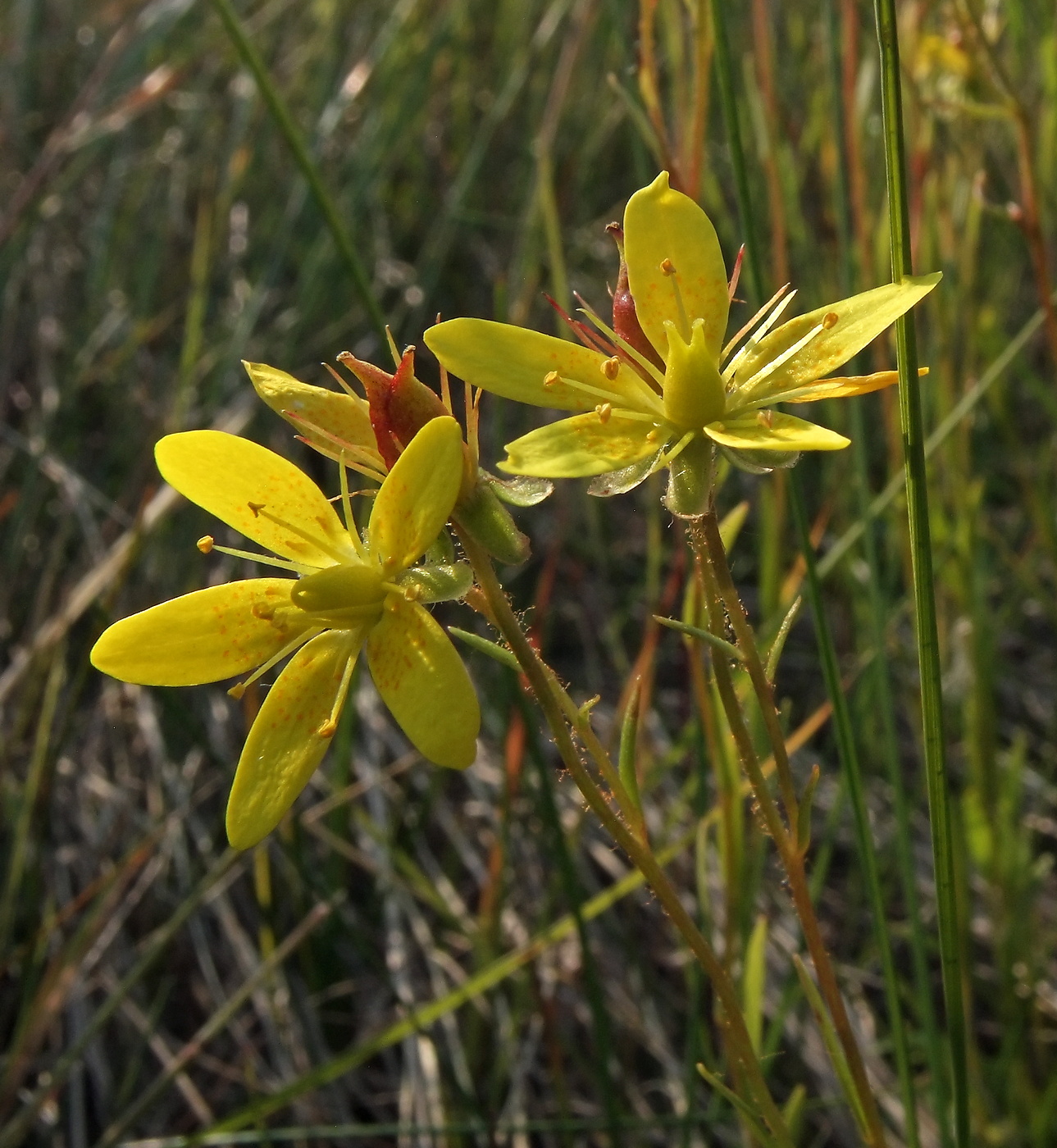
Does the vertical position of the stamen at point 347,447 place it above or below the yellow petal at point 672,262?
below

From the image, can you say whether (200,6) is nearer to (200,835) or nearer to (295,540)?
(200,835)

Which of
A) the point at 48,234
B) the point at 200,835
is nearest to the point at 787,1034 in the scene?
the point at 200,835

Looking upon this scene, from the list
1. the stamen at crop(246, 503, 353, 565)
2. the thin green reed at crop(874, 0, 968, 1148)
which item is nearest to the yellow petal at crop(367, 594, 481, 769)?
the stamen at crop(246, 503, 353, 565)

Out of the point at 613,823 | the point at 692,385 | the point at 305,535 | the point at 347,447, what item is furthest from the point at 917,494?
the point at 305,535

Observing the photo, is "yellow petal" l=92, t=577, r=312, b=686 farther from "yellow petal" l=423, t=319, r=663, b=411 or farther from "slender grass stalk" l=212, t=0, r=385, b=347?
"slender grass stalk" l=212, t=0, r=385, b=347

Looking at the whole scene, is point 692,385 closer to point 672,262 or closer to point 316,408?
point 672,262

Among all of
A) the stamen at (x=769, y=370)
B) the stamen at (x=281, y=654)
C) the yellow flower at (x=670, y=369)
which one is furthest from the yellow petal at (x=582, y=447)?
the stamen at (x=281, y=654)

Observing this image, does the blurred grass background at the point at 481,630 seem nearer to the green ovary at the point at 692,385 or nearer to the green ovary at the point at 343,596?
the green ovary at the point at 692,385
